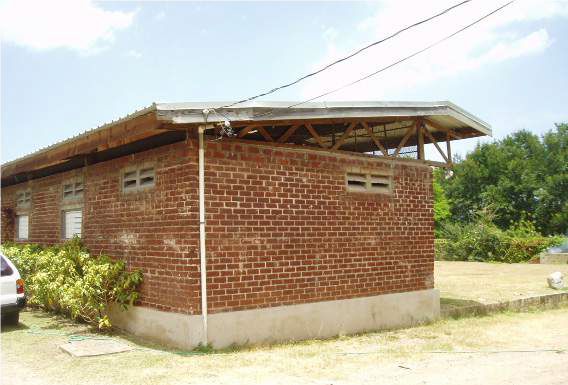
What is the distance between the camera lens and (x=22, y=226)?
14.2 metres

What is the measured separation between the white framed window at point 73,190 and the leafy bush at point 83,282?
1.05m

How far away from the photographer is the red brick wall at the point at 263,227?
26.8 feet

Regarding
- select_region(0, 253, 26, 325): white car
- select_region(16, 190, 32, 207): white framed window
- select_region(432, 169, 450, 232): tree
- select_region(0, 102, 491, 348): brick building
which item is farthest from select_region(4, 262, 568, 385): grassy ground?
select_region(432, 169, 450, 232): tree

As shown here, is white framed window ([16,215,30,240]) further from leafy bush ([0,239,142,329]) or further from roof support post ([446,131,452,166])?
roof support post ([446,131,452,166])

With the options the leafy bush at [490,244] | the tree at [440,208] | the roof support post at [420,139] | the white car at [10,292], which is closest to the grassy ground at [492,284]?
the roof support post at [420,139]

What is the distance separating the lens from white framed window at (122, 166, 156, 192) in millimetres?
9000

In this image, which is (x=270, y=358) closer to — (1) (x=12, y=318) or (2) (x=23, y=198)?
(1) (x=12, y=318)

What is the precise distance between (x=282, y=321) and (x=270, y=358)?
43.3 inches

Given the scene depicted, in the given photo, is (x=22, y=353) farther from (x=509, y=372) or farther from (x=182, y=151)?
(x=509, y=372)

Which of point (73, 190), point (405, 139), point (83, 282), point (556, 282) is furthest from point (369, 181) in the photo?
point (556, 282)

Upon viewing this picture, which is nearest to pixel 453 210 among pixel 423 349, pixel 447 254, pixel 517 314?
pixel 447 254

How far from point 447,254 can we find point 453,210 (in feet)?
81.4

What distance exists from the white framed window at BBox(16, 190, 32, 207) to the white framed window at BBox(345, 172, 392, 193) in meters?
A: 8.14

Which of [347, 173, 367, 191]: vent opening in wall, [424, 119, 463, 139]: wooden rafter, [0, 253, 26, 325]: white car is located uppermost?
[424, 119, 463, 139]: wooden rafter
